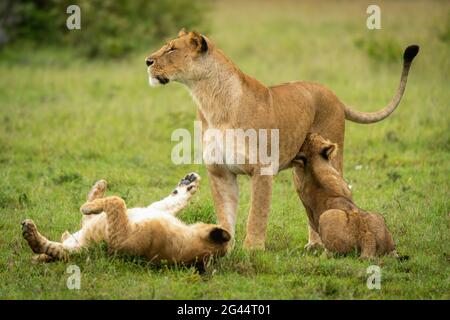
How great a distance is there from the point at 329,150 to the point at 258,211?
70cm

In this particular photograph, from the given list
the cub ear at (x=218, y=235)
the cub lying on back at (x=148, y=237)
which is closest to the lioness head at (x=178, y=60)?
the cub lying on back at (x=148, y=237)

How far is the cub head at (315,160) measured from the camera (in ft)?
20.5

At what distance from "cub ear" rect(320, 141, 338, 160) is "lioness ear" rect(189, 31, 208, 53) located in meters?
1.11

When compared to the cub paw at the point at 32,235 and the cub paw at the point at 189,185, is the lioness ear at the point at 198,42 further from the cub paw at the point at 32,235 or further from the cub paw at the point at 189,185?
the cub paw at the point at 32,235

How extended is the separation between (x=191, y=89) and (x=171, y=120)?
167 inches

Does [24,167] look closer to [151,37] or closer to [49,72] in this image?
[49,72]

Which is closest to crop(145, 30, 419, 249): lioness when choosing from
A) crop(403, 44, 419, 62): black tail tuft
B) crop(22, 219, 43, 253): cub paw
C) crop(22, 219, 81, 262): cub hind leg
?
crop(403, 44, 419, 62): black tail tuft

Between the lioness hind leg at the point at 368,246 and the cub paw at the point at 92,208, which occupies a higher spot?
the cub paw at the point at 92,208

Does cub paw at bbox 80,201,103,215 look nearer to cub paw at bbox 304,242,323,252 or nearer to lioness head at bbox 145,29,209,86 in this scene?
lioness head at bbox 145,29,209,86

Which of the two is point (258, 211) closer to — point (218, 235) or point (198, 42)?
point (218, 235)

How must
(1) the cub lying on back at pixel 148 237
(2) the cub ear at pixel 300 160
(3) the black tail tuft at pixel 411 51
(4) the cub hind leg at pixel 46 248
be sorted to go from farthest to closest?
(3) the black tail tuft at pixel 411 51 < (2) the cub ear at pixel 300 160 < (4) the cub hind leg at pixel 46 248 < (1) the cub lying on back at pixel 148 237

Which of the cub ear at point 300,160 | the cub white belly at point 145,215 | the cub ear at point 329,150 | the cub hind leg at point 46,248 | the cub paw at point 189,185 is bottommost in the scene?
the cub hind leg at point 46,248

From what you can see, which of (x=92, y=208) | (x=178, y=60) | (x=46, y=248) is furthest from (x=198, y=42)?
(x=46, y=248)
